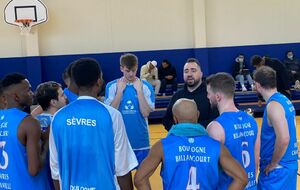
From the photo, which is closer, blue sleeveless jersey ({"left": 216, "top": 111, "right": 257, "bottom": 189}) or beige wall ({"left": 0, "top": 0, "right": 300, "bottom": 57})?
blue sleeveless jersey ({"left": 216, "top": 111, "right": 257, "bottom": 189})

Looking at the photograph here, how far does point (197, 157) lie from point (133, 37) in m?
11.9

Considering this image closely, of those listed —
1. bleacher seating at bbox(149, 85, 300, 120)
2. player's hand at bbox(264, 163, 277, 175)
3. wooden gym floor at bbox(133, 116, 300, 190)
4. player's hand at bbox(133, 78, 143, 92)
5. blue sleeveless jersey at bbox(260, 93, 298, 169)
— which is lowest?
wooden gym floor at bbox(133, 116, 300, 190)

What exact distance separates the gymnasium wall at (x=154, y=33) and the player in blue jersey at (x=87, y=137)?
11.4 m

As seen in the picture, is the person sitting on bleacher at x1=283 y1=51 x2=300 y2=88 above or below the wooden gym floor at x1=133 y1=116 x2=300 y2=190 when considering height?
above

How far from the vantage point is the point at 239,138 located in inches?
113

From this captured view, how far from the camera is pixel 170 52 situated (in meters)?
14.3

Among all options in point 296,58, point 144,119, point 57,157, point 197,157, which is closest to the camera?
point 197,157

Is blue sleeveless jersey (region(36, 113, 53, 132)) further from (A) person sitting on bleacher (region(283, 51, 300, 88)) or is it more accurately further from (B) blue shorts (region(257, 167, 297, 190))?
(A) person sitting on bleacher (region(283, 51, 300, 88))

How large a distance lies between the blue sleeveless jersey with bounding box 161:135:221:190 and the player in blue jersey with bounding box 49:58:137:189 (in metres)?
0.34

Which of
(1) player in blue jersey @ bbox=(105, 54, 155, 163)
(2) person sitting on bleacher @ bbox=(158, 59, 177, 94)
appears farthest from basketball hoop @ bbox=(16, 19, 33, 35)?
(1) player in blue jersey @ bbox=(105, 54, 155, 163)

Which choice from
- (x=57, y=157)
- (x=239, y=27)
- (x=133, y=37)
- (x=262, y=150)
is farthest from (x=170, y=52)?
(x=57, y=157)

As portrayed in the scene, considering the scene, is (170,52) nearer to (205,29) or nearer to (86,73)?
(205,29)

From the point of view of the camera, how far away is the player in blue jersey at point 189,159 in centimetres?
255

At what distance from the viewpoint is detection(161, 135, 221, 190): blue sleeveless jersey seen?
101 inches
